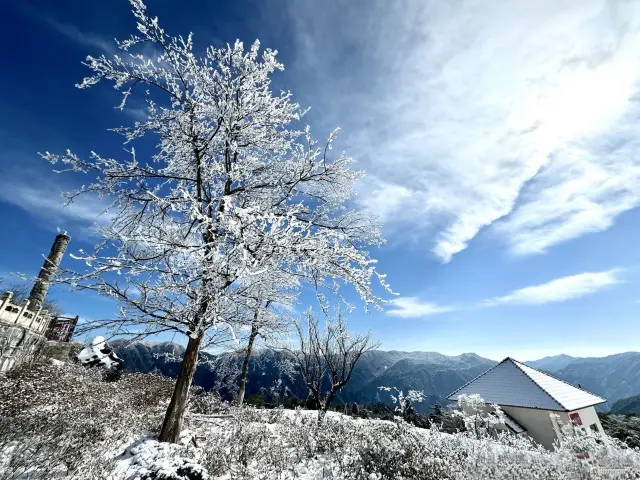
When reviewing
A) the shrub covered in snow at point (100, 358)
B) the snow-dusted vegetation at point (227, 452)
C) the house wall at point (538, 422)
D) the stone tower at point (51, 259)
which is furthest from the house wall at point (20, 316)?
the house wall at point (538, 422)

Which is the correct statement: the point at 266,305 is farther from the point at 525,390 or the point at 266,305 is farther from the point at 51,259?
the point at 51,259

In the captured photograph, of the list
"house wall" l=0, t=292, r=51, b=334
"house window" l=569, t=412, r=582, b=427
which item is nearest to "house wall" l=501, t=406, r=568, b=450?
"house window" l=569, t=412, r=582, b=427

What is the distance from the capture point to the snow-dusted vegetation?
4719 millimetres

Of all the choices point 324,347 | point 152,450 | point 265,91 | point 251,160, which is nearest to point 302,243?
point 251,160

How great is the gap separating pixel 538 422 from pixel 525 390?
211 cm

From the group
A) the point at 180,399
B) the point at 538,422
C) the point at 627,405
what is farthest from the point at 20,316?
the point at 627,405

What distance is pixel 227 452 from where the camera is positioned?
20.1 feet

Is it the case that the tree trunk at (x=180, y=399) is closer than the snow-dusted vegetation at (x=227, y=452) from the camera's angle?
No

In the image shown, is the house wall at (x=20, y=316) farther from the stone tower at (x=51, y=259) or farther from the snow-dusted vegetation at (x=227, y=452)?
the stone tower at (x=51, y=259)

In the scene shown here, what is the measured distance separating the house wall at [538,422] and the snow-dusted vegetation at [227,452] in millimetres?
10475

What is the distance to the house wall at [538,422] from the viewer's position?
16781 millimetres

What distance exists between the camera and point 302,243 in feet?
15.7

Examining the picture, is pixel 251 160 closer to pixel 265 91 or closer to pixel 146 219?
pixel 265 91

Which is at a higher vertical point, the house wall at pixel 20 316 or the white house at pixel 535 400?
the house wall at pixel 20 316
